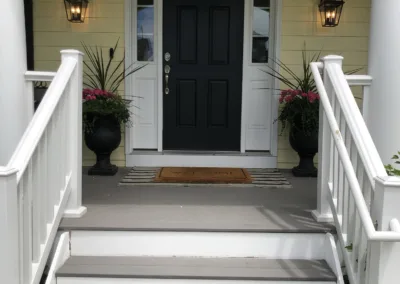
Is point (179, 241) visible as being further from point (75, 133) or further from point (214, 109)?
point (214, 109)

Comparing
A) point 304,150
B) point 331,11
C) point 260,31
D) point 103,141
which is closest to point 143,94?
point 103,141

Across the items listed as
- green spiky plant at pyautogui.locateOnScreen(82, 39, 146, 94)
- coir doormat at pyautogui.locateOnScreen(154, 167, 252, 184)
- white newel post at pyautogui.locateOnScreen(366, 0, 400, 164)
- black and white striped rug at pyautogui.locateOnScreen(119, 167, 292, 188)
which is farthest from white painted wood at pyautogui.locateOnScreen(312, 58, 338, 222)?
green spiky plant at pyautogui.locateOnScreen(82, 39, 146, 94)

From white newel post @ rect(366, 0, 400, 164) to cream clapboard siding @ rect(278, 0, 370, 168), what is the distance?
5.77 ft

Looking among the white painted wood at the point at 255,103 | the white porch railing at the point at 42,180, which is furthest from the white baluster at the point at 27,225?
the white painted wood at the point at 255,103

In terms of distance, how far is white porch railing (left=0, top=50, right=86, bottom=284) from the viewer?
6.44ft

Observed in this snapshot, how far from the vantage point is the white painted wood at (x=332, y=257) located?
239cm

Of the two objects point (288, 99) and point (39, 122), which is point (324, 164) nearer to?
point (288, 99)

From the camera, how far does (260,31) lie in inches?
183

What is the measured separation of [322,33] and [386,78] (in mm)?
2023

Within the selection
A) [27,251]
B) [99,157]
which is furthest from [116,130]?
[27,251]

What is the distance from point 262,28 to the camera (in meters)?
4.65

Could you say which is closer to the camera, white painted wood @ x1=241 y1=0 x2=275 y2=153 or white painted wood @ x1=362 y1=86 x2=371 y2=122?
white painted wood @ x1=362 y1=86 x2=371 y2=122

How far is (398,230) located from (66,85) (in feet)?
6.10

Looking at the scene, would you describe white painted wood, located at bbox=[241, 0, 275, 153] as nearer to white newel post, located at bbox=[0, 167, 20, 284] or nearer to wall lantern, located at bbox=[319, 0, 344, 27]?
wall lantern, located at bbox=[319, 0, 344, 27]
